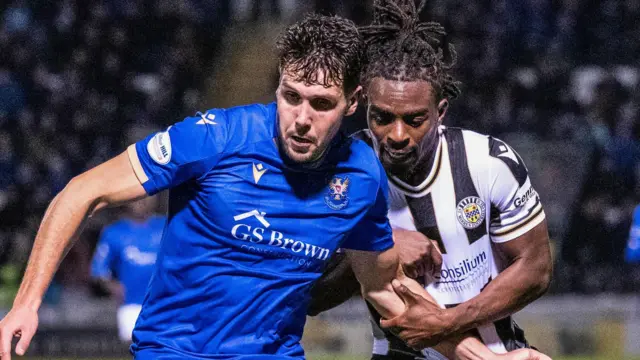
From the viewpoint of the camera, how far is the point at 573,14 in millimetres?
15602

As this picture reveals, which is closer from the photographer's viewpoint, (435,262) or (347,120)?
(435,262)

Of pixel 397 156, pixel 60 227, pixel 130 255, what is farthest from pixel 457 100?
pixel 60 227

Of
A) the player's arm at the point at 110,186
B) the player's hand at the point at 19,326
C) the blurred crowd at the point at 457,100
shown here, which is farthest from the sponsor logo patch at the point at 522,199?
the blurred crowd at the point at 457,100

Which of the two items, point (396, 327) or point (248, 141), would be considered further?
point (396, 327)

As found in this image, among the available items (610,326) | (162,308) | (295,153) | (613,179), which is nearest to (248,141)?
(295,153)

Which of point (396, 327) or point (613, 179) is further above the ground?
point (396, 327)

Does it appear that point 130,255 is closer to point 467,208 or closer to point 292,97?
point 467,208

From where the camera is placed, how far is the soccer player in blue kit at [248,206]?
12.2 ft

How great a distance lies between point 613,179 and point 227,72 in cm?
613

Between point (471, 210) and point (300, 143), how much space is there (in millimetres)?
1043

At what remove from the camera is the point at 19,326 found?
3.27 metres

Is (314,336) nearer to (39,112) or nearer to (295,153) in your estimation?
(39,112)

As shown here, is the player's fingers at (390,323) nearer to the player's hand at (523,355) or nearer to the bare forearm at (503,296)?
the bare forearm at (503,296)

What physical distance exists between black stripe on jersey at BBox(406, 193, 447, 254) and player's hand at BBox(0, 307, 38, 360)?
1.82 m
